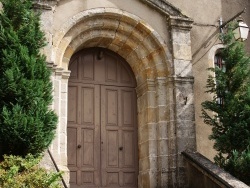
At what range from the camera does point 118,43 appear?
10.3 metres

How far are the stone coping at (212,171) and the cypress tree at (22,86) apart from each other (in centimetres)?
286

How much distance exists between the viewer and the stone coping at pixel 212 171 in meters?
8.15

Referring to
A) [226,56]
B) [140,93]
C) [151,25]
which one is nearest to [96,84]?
[140,93]

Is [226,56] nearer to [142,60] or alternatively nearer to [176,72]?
[176,72]

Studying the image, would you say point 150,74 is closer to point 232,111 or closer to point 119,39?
point 119,39

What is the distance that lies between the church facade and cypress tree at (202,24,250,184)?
1.94 ft

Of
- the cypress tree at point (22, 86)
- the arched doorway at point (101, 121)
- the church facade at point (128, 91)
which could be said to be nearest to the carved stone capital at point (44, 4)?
the church facade at point (128, 91)

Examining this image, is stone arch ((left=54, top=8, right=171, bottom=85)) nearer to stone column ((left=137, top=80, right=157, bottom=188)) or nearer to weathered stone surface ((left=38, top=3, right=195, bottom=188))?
weathered stone surface ((left=38, top=3, right=195, bottom=188))

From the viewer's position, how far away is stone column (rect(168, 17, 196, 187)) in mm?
9594

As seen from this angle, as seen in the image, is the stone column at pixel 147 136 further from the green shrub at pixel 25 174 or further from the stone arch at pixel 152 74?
the green shrub at pixel 25 174

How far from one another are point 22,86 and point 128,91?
3.43m

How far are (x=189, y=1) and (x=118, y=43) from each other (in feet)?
6.91

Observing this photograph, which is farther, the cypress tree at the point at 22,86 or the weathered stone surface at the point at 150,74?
the weathered stone surface at the point at 150,74

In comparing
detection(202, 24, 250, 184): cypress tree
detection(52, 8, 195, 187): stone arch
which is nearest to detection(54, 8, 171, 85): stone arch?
detection(52, 8, 195, 187): stone arch
